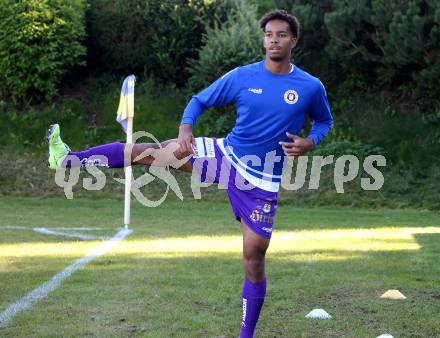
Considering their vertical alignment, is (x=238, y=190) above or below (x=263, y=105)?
below

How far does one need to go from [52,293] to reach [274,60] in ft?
10.7

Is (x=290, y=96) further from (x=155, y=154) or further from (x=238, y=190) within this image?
(x=155, y=154)

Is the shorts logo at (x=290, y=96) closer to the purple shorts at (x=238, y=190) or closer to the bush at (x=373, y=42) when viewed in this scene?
the purple shorts at (x=238, y=190)

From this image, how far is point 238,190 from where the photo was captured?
611 cm

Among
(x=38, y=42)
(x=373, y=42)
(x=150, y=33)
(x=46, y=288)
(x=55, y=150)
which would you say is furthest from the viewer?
(x=150, y=33)

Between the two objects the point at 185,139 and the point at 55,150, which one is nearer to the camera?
the point at 185,139

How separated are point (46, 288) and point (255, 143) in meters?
3.01

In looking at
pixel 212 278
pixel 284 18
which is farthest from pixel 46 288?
pixel 284 18

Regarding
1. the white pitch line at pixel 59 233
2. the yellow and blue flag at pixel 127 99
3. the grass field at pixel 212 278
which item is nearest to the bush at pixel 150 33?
the yellow and blue flag at pixel 127 99

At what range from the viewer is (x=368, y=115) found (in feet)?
74.9

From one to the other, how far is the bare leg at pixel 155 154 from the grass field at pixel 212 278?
4.31ft

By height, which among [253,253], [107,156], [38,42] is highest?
[38,42]

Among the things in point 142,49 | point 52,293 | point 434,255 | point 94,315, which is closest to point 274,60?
point 94,315

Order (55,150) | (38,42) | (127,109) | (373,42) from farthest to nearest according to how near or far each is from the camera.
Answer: (38,42)
(373,42)
(127,109)
(55,150)
